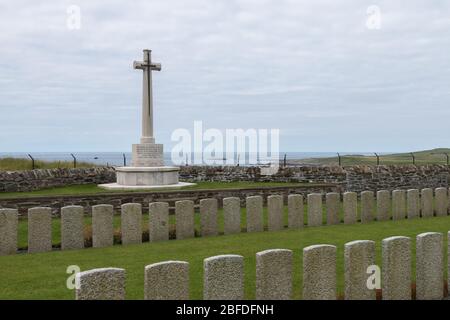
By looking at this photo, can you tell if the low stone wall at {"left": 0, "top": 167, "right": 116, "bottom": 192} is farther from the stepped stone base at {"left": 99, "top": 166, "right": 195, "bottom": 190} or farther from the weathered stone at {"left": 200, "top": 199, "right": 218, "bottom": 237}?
the weathered stone at {"left": 200, "top": 199, "right": 218, "bottom": 237}

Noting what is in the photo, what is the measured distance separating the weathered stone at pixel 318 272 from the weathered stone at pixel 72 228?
225 inches

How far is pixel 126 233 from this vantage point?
32.2ft

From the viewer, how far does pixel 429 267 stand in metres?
5.93

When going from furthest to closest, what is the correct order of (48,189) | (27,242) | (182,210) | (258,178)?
(258,178)
(48,189)
(182,210)
(27,242)

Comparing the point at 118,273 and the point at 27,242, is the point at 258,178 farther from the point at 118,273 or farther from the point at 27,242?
the point at 118,273

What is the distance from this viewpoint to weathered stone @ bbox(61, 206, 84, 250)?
9.34 m

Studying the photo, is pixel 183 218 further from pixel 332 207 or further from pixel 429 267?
pixel 429 267

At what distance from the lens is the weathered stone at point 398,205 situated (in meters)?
13.0

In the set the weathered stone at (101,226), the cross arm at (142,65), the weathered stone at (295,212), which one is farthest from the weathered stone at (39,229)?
the cross arm at (142,65)

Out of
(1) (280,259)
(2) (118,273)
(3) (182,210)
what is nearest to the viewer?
(2) (118,273)
